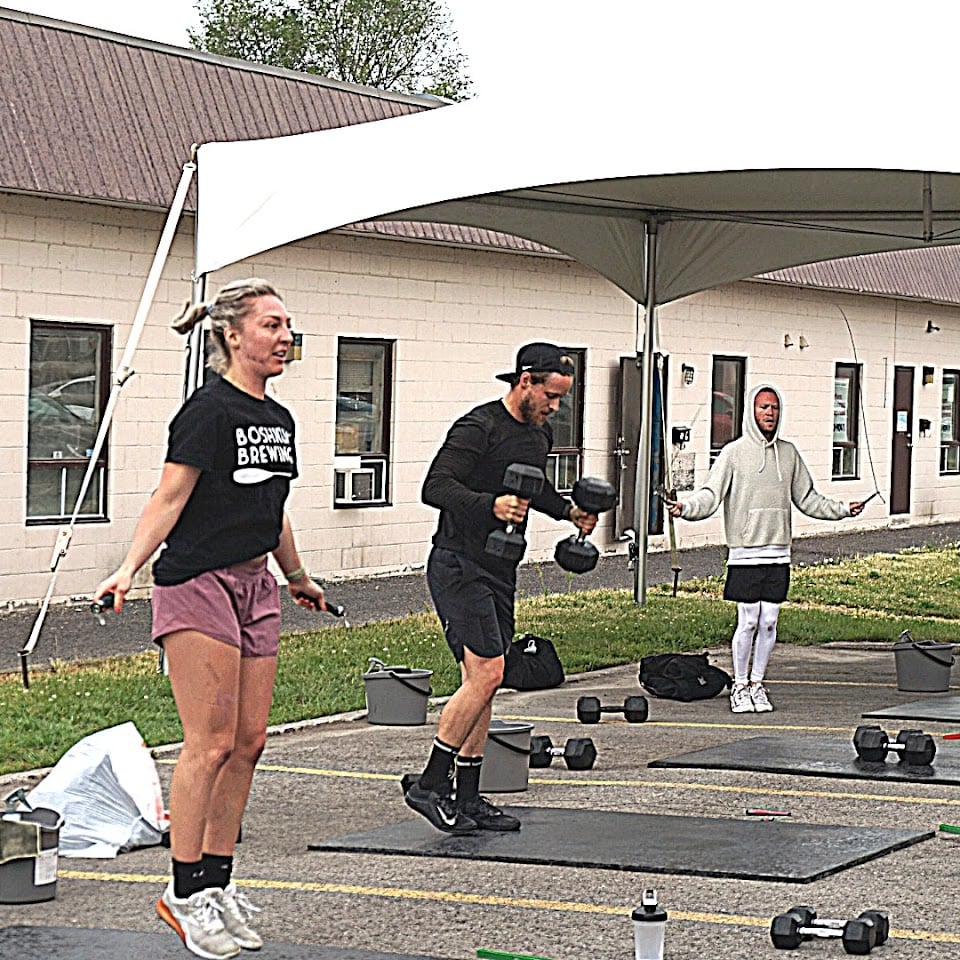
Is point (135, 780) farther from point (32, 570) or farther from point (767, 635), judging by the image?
point (32, 570)

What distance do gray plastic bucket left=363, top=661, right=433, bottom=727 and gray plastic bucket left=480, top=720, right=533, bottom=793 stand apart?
1933 mm

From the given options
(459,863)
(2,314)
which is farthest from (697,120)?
(2,314)

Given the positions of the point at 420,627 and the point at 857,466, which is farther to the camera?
the point at 857,466

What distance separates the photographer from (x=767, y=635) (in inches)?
437

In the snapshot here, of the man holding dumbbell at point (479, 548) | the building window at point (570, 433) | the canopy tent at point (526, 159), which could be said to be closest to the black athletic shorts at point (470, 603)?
the man holding dumbbell at point (479, 548)

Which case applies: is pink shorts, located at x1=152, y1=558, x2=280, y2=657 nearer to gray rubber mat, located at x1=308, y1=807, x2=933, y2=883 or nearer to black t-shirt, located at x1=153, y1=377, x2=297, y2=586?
black t-shirt, located at x1=153, y1=377, x2=297, y2=586

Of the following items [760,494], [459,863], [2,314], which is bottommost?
[459,863]

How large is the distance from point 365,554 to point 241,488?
12.7 meters

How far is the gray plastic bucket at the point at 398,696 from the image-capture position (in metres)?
10.5

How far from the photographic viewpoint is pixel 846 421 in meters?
27.0

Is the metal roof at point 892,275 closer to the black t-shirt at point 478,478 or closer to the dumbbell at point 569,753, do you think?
the dumbbell at point 569,753

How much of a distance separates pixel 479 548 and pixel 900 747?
2.76 m

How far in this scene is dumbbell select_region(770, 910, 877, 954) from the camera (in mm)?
5828

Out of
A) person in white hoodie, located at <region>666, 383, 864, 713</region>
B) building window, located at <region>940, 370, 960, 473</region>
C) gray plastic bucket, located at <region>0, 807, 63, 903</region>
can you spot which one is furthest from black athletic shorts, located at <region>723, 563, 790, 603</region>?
building window, located at <region>940, 370, 960, 473</region>
